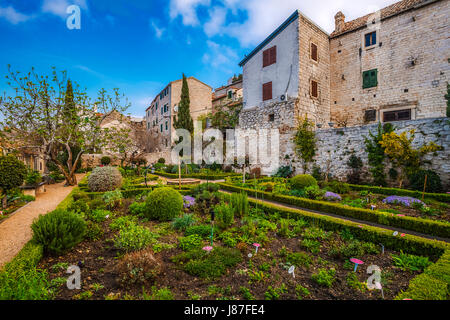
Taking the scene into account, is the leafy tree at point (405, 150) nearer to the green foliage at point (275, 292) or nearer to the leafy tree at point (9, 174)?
the green foliage at point (275, 292)

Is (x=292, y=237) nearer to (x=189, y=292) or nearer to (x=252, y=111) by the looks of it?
(x=189, y=292)

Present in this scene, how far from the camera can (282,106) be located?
1495 cm

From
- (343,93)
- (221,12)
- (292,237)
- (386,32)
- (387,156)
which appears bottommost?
(292,237)

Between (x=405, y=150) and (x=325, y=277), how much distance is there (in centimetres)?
908

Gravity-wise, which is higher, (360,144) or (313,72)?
(313,72)

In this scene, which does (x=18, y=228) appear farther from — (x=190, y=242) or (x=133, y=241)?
(x=190, y=242)

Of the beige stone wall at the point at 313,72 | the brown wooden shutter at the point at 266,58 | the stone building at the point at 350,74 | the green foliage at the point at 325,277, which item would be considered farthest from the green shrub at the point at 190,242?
the brown wooden shutter at the point at 266,58

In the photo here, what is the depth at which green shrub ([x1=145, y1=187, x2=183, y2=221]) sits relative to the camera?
5.89m

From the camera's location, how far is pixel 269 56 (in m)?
15.9

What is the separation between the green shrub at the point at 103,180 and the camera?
916cm

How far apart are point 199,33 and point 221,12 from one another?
92.2 inches

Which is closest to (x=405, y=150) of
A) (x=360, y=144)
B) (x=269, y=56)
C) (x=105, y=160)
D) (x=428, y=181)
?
(x=428, y=181)

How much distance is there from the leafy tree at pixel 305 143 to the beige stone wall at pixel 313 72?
1.45 metres
